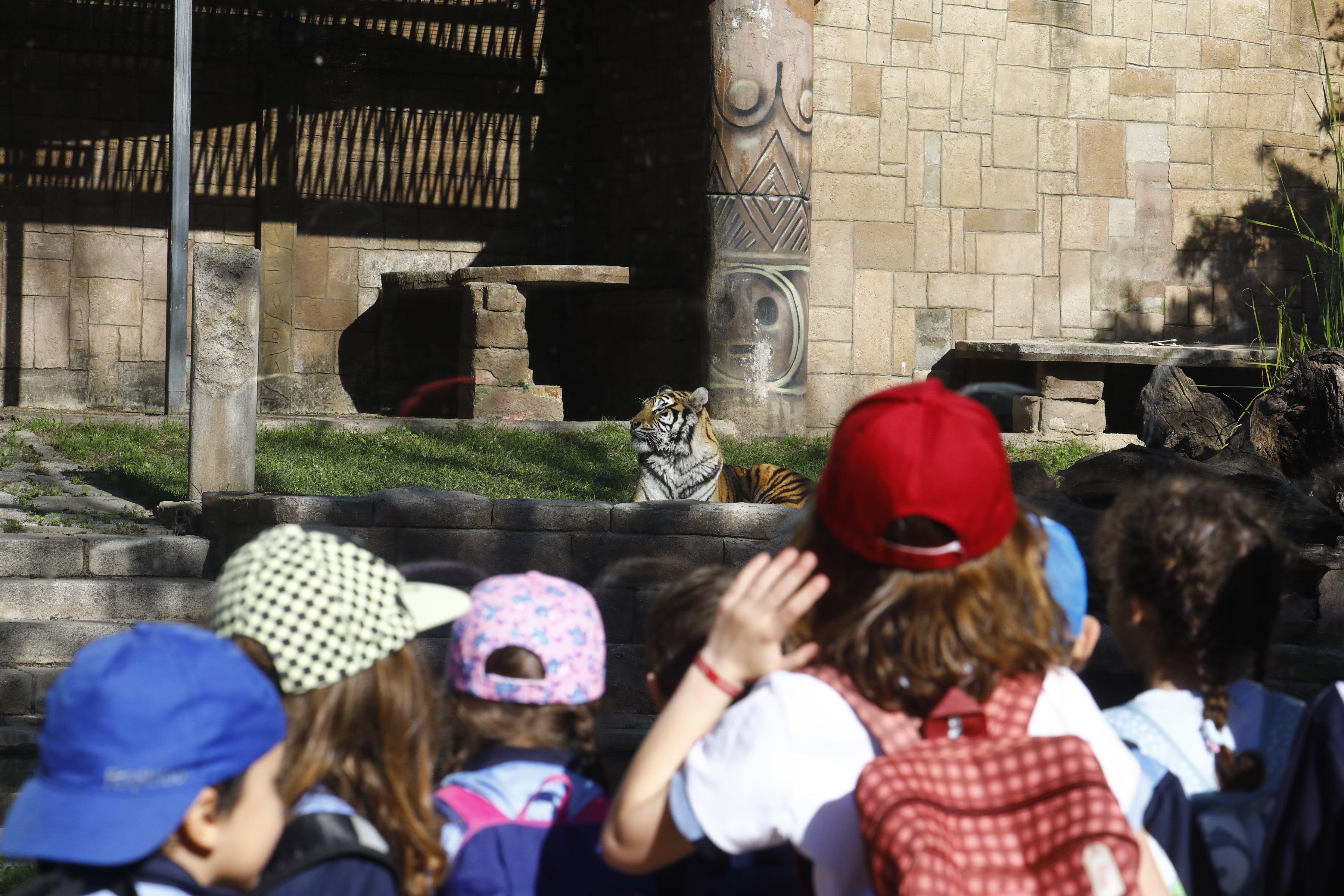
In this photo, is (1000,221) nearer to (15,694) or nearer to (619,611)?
(619,611)

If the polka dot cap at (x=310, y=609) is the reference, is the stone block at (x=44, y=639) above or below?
below

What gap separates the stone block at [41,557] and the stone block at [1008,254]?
317 inches

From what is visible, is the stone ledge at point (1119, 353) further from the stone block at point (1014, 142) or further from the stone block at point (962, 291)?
the stone block at point (1014, 142)

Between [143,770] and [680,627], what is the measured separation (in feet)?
2.68

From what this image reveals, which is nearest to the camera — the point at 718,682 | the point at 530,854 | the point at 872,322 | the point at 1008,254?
the point at 718,682

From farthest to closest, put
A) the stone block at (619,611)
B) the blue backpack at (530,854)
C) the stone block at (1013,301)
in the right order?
the stone block at (1013,301)
the stone block at (619,611)
the blue backpack at (530,854)

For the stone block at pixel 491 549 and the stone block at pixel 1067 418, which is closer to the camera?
the stone block at pixel 491 549

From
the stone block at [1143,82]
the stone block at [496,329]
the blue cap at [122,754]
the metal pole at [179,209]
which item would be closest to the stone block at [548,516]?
Result: the blue cap at [122,754]

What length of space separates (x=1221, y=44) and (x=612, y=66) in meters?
5.77

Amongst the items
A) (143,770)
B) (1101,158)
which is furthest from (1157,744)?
(1101,158)

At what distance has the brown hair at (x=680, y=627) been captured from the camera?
1828 millimetres

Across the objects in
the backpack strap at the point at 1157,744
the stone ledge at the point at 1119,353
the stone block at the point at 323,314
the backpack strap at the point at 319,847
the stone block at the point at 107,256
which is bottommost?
the backpack strap at the point at 319,847

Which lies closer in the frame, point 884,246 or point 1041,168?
point 884,246

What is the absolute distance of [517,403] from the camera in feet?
32.6
